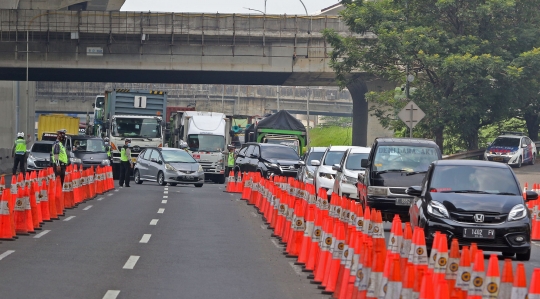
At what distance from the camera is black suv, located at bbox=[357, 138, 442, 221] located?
19.7 m

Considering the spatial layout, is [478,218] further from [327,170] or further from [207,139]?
[207,139]

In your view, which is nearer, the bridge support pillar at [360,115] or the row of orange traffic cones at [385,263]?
the row of orange traffic cones at [385,263]

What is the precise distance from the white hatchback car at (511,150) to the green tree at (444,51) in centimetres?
292

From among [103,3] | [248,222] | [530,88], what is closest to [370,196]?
[248,222]

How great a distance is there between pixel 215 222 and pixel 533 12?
3126 cm

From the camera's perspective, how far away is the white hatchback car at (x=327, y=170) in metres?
25.8

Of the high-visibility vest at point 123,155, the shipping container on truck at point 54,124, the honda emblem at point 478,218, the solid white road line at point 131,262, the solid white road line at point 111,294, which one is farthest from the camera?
the shipping container on truck at point 54,124

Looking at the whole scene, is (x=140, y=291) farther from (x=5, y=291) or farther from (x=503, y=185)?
(x=503, y=185)

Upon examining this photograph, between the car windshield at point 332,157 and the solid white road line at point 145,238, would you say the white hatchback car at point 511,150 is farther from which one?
the solid white road line at point 145,238

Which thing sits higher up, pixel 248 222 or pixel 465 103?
pixel 465 103

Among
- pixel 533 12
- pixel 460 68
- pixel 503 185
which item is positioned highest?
pixel 533 12

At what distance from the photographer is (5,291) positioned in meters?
10.7

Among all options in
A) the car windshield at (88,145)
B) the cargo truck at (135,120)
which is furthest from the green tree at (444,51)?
the car windshield at (88,145)

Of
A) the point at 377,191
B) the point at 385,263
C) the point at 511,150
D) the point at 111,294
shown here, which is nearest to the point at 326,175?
the point at 377,191
